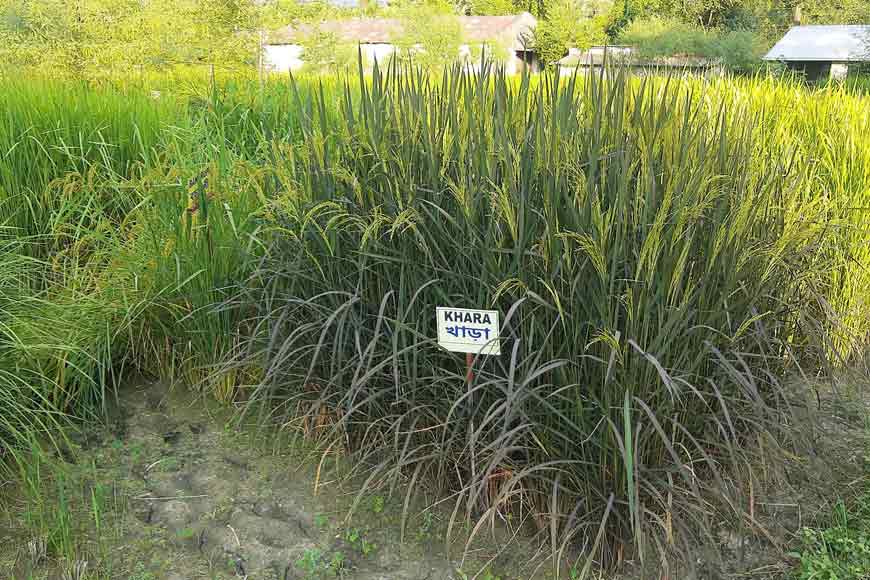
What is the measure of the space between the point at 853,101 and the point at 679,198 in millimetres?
3552

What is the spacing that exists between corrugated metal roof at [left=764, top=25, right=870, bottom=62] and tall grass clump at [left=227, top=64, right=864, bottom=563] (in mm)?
35743

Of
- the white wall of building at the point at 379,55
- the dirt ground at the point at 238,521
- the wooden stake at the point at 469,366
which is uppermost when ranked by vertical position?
the white wall of building at the point at 379,55

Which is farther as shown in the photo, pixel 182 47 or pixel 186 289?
pixel 182 47

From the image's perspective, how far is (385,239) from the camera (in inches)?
99.0

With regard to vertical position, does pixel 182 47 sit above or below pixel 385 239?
above

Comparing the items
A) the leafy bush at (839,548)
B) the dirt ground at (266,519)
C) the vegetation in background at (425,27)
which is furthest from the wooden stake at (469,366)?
the vegetation in background at (425,27)

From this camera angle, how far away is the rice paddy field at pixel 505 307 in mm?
2078

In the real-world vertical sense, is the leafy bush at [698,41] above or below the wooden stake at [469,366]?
above

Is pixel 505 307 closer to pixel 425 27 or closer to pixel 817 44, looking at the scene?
pixel 425 27

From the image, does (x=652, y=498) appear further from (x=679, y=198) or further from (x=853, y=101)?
(x=853, y=101)

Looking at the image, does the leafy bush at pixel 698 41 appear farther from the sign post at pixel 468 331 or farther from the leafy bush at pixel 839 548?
the sign post at pixel 468 331

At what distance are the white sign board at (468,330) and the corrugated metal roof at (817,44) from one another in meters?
36.4

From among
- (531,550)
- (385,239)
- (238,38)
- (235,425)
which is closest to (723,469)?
(531,550)

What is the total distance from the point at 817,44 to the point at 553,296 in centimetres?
4015
